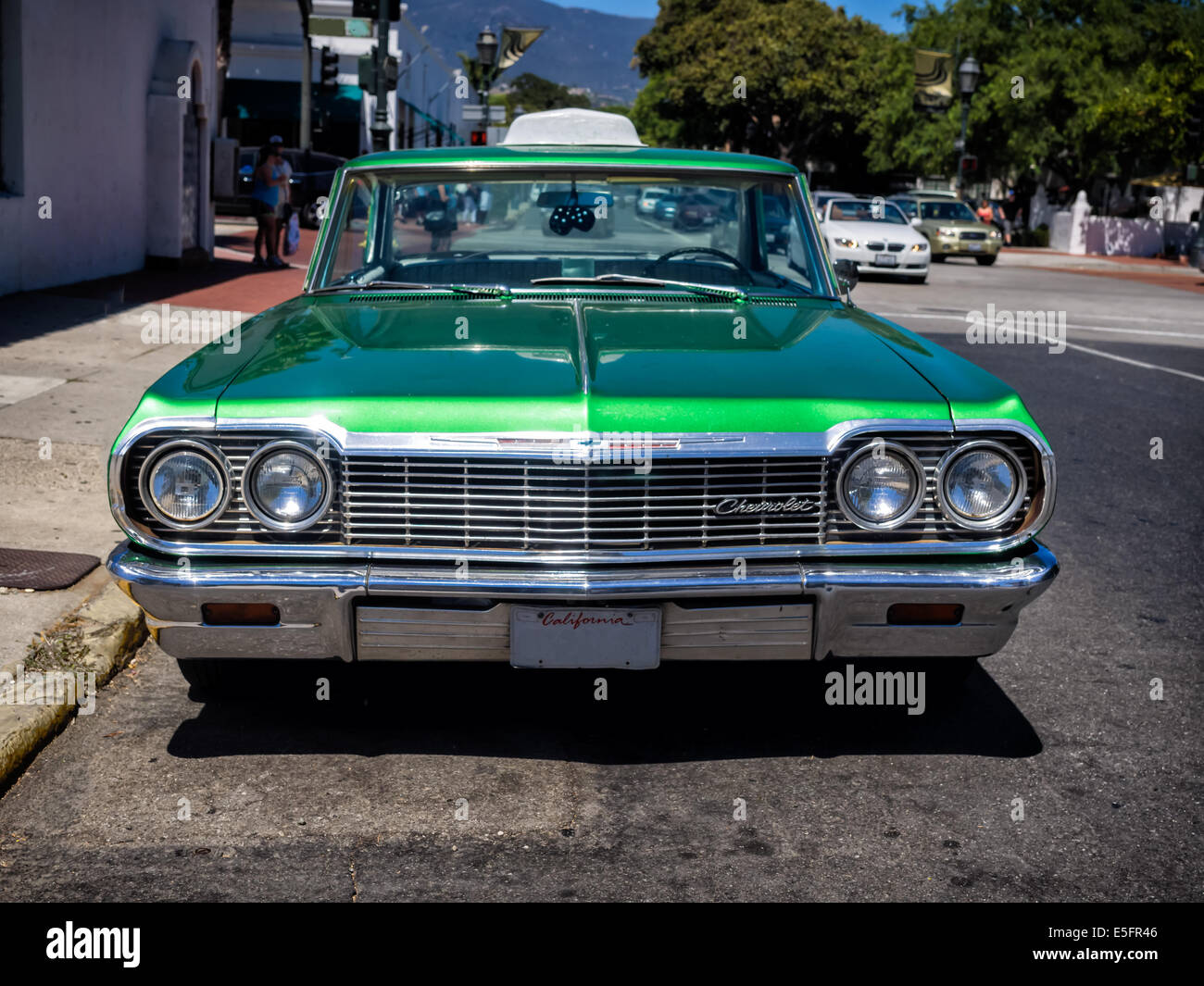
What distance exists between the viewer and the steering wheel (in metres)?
4.86

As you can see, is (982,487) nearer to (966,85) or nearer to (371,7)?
(371,7)

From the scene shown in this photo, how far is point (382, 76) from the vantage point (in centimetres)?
1800

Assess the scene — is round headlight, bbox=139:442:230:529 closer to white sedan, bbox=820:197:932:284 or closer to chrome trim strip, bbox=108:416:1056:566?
chrome trim strip, bbox=108:416:1056:566

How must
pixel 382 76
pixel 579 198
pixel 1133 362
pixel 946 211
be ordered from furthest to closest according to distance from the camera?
1. pixel 946 211
2. pixel 382 76
3. pixel 1133 362
4. pixel 579 198

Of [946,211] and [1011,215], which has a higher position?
[1011,215]

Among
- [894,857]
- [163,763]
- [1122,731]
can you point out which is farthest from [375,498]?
[1122,731]

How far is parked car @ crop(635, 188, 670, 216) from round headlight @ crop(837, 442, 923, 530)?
5.99 feet

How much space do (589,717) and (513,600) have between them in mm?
867

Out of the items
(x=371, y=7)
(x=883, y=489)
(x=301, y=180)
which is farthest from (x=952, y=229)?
(x=883, y=489)

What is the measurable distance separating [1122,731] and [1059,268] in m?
30.8

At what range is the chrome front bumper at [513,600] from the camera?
10.5 ft

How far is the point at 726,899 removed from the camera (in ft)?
9.62

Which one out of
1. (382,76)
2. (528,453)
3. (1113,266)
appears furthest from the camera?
(1113,266)

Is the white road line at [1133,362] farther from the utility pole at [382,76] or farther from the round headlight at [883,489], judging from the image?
the round headlight at [883,489]
